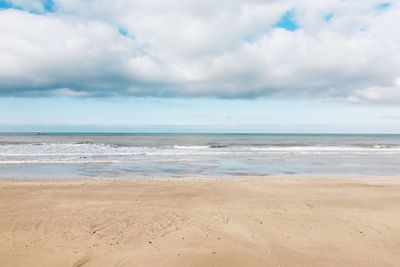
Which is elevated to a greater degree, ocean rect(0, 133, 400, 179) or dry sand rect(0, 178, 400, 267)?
dry sand rect(0, 178, 400, 267)

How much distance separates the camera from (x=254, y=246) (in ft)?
23.9

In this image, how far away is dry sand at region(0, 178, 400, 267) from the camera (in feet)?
22.0

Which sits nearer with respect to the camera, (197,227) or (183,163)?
(197,227)

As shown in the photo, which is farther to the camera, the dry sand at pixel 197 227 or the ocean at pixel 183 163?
the ocean at pixel 183 163

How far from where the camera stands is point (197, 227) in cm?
861

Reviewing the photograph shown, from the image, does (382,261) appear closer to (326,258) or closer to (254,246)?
(326,258)

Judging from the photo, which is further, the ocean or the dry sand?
the ocean

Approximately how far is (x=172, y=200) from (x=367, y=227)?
595 cm

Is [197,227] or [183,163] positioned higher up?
[197,227]

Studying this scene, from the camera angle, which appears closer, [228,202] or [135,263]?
[135,263]

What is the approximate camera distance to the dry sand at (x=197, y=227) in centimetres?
669

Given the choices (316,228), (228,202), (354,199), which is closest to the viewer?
(316,228)

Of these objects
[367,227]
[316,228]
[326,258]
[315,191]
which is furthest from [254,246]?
[315,191]

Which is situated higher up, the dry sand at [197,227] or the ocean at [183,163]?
the dry sand at [197,227]
